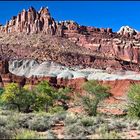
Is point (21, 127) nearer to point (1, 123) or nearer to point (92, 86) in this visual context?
point (1, 123)

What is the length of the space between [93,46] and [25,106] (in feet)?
492

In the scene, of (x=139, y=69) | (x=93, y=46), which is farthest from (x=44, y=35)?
(x=139, y=69)

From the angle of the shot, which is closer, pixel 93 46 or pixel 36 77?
pixel 36 77

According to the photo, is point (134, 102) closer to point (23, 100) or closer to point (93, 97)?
point (93, 97)

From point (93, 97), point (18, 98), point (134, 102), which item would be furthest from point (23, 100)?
point (134, 102)

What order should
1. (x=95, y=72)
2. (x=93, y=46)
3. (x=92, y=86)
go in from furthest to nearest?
(x=93, y=46), (x=95, y=72), (x=92, y=86)

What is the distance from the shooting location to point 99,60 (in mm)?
159625

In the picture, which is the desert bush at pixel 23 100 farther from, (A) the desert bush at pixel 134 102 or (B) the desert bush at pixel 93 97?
(A) the desert bush at pixel 134 102

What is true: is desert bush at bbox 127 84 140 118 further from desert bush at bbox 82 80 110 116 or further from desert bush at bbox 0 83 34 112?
desert bush at bbox 0 83 34 112

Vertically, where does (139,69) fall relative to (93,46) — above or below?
below

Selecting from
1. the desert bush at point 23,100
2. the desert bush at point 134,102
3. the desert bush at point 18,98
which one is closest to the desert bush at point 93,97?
the desert bush at point 23,100

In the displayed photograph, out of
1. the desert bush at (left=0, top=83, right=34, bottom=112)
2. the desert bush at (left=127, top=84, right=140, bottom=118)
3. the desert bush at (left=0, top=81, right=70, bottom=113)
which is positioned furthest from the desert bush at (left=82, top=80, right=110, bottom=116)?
the desert bush at (left=0, top=83, right=34, bottom=112)

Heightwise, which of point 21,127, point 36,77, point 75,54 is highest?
point 75,54

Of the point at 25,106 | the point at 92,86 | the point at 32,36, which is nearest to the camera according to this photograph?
the point at 25,106
